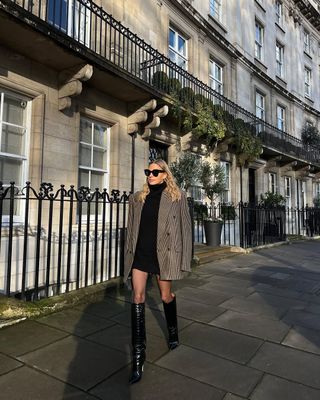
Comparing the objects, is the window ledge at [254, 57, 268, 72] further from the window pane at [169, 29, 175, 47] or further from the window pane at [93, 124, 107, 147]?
the window pane at [93, 124, 107, 147]

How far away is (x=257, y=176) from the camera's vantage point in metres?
16.5

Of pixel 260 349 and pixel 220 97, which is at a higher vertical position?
pixel 220 97

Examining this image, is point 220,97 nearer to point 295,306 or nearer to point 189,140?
point 189,140

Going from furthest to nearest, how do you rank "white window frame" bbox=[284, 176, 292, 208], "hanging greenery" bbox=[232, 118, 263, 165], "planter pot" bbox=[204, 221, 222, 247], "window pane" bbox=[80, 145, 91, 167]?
"white window frame" bbox=[284, 176, 292, 208], "hanging greenery" bbox=[232, 118, 263, 165], "planter pot" bbox=[204, 221, 222, 247], "window pane" bbox=[80, 145, 91, 167]

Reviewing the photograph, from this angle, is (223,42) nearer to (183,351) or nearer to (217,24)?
(217,24)

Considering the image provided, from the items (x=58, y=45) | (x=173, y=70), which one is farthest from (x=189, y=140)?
(x=58, y=45)

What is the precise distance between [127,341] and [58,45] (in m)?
5.51

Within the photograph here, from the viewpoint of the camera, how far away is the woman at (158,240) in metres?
3.00

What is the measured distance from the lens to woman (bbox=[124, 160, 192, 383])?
300 cm

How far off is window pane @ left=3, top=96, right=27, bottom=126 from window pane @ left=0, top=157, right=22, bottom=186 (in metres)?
0.78

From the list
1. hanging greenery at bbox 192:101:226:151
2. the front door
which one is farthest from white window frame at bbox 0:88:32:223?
the front door

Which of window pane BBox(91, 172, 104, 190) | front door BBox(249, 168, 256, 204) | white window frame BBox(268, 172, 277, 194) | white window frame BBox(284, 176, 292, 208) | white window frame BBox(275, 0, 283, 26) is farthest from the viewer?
white window frame BBox(275, 0, 283, 26)

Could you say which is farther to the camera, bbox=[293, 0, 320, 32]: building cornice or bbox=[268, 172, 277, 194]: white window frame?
bbox=[293, 0, 320, 32]: building cornice

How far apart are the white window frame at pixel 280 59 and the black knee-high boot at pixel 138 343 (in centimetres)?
1993
